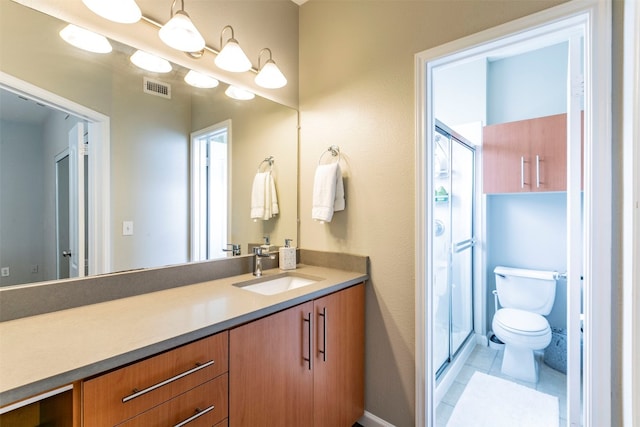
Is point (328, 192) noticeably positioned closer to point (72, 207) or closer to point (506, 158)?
point (72, 207)

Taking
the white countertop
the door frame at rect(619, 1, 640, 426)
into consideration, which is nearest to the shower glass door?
the door frame at rect(619, 1, 640, 426)

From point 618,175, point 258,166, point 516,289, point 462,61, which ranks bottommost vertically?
point 516,289

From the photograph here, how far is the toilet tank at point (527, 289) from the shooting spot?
7.90ft

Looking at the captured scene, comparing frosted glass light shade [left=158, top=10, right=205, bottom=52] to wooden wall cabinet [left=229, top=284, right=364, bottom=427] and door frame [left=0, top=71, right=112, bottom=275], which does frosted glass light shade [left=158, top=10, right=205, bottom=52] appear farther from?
Result: wooden wall cabinet [left=229, top=284, right=364, bottom=427]

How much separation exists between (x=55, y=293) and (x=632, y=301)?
1875 millimetres

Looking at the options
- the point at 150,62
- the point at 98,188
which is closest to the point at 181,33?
the point at 150,62

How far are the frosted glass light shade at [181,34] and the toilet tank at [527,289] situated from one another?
2.83 m

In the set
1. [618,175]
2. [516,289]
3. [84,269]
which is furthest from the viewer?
[516,289]

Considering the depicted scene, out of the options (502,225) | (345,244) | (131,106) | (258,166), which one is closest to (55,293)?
(131,106)

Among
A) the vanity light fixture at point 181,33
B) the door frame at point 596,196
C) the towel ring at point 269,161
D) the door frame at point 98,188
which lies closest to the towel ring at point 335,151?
the towel ring at point 269,161

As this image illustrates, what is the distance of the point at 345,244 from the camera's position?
1807 millimetres

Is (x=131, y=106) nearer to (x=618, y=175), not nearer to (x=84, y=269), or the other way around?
(x=84, y=269)

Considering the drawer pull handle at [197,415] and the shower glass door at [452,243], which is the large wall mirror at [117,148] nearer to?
the drawer pull handle at [197,415]

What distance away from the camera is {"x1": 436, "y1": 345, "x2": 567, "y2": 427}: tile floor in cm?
186
